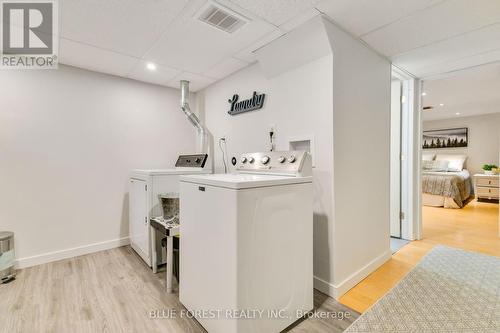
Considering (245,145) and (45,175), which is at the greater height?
(245,145)

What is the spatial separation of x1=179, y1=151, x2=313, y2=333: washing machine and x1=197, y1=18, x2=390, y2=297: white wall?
322 millimetres

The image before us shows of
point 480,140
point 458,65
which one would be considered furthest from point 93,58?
point 480,140

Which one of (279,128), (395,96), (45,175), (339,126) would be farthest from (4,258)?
(395,96)

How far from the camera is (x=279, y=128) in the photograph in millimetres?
2293

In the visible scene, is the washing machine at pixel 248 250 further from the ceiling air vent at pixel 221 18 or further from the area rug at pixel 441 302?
the ceiling air vent at pixel 221 18

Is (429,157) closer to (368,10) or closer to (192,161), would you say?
(368,10)

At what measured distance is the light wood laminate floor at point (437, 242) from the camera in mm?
1946

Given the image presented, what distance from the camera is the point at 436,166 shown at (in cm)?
623

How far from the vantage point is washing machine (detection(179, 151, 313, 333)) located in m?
1.30

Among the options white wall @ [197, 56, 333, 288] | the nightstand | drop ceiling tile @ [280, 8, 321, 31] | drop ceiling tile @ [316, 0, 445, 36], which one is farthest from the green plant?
drop ceiling tile @ [280, 8, 321, 31]

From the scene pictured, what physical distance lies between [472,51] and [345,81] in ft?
4.96

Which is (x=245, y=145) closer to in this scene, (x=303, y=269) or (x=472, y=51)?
(x=303, y=269)

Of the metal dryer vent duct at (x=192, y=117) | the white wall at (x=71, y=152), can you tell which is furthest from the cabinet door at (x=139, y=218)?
the metal dryer vent duct at (x=192, y=117)

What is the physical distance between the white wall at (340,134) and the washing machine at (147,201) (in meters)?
0.97
